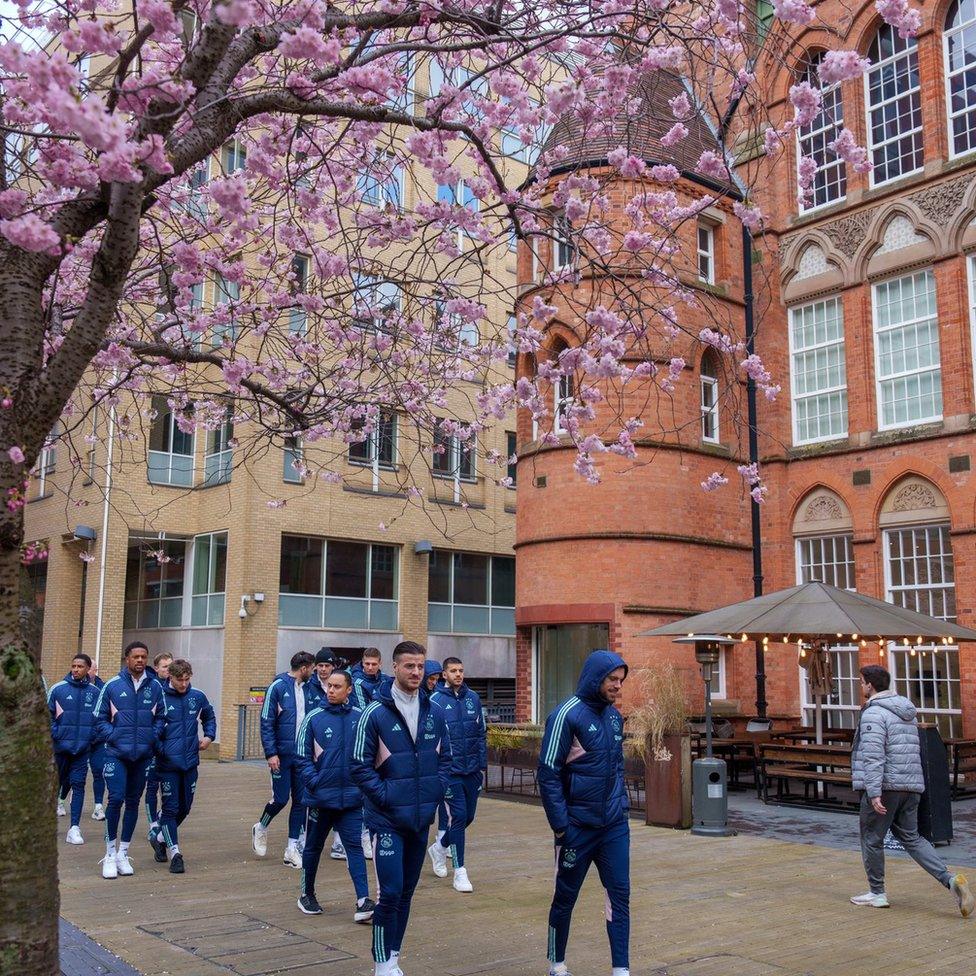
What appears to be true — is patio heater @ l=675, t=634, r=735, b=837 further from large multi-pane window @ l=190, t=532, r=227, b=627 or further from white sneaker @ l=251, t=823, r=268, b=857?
large multi-pane window @ l=190, t=532, r=227, b=627

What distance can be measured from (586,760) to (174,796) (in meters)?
5.23

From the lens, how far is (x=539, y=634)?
69.5ft

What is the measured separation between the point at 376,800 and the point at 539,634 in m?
14.9

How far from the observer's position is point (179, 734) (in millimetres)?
10266

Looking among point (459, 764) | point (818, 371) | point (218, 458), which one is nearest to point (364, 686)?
point (459, 764)

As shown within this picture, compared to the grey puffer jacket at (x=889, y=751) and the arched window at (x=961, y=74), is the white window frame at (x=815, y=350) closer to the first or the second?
the arched window at (x=961, y=74)

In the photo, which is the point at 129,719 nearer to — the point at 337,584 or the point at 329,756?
the point at 329,756

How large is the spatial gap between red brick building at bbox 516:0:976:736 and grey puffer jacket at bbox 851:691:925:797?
33.9 feet

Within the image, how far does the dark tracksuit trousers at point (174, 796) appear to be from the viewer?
10164 millimetres

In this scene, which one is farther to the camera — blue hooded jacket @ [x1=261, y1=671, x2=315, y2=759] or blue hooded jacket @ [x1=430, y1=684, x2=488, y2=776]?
blue hooded jacket @ [x1=261, y1=671, x2=315, y2=759]

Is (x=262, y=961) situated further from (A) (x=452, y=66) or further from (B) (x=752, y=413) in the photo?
(B) (x=752, y=413)

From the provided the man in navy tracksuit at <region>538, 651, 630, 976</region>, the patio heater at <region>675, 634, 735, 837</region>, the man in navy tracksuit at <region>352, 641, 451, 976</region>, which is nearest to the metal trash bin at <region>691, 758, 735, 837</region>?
the patio heater at <region>675, 634, 735, 837</region>

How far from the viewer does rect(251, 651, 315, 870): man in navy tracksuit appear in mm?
10516

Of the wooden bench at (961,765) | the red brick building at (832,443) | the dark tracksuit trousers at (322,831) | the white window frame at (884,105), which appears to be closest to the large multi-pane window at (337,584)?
the red brick building at (832,443)
